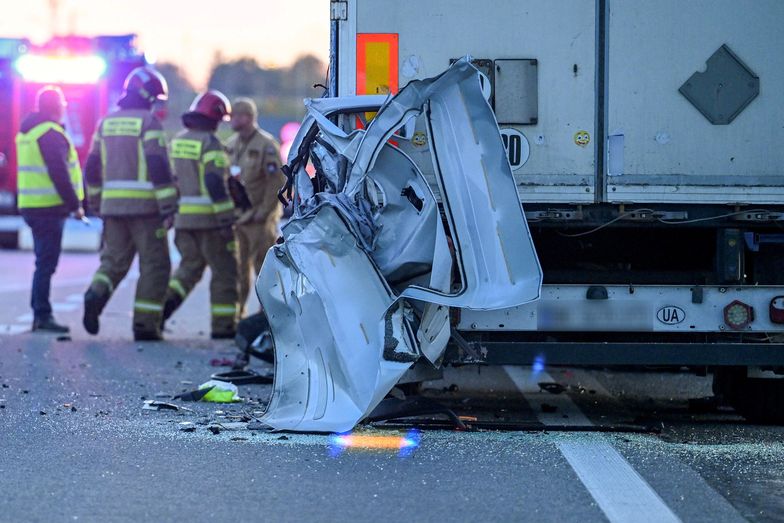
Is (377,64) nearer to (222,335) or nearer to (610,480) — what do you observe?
(610,480)

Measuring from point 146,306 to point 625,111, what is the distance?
611 centimetres

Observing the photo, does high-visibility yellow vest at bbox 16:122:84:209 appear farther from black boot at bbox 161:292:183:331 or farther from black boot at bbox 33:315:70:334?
black boot at bbox 161:292:183:331

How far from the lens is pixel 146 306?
41.4ft

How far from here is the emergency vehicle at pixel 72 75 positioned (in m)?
23.8

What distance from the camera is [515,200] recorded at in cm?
723

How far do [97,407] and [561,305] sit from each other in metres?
2.59

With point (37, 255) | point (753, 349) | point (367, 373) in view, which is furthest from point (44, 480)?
point (37, 255)

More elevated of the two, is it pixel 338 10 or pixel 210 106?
pixel 338 10

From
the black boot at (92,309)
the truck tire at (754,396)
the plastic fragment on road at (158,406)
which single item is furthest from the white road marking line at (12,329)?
the truck tire at (754,396)

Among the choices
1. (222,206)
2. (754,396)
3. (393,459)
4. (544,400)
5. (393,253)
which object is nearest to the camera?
(393,459)

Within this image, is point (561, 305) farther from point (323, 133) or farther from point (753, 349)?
point (323, 133)

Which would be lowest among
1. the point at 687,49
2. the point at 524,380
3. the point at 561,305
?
the point at 524,380

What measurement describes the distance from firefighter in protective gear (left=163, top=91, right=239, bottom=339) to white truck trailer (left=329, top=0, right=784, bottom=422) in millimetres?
5469

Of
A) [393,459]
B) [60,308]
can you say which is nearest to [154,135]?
[60,308]
